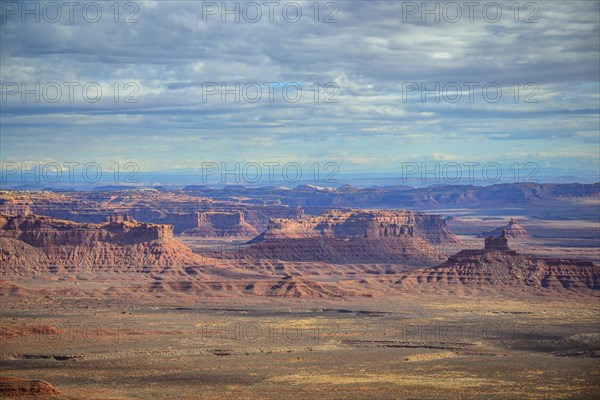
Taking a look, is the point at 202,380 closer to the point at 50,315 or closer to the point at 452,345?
Result: the point at 452,345

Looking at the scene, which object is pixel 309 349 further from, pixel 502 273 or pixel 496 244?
pixel 496 244

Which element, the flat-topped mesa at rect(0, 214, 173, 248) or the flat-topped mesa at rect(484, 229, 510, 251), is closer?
the flat-topped mesa at rect(484, 229, 510, 251)

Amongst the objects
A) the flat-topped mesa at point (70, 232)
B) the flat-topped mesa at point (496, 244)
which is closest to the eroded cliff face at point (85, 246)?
the flat-topped mesa at point (70, 232)

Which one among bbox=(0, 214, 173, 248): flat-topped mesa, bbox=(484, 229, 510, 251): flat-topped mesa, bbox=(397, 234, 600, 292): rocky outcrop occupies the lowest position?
bbox=(397, 234, 600, 292): rocky outcrop

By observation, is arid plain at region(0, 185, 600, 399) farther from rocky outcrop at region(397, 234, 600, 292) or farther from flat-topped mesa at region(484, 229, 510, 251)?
flat-topped mesa at region(484, 229, 510, 251)

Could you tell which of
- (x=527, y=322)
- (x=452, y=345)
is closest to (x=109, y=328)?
(x=452, y=345)

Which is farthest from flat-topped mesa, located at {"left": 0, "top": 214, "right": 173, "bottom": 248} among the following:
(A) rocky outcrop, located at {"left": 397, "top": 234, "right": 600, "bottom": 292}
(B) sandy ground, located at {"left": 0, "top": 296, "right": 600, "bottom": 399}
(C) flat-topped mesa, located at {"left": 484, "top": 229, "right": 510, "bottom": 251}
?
(C) flat-topped mesa, located at {"left": 484, "top": 229, "right": 510, "bottom": 251}

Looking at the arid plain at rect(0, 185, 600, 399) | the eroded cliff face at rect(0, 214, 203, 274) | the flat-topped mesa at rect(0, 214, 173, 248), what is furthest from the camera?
the flat-topped mesa at rect(0, 214, 173, 248)
